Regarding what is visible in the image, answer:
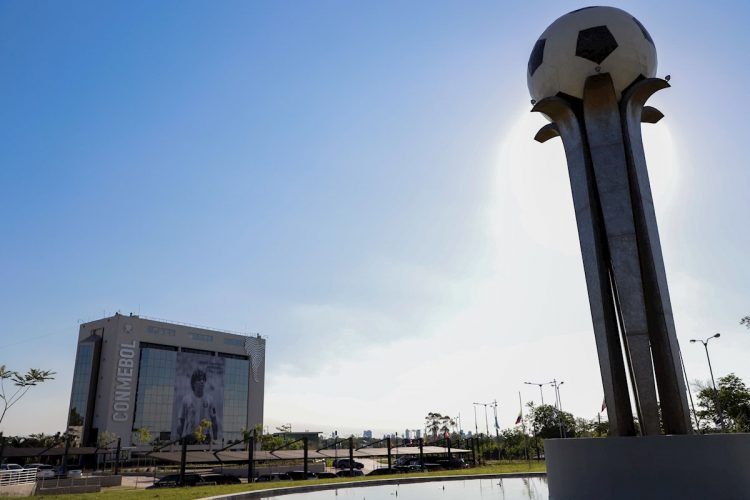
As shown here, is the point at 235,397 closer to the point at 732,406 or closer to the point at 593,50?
the point at 732,406

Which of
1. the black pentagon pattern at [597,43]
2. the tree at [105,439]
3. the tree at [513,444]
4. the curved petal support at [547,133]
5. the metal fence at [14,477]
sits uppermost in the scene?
the black pentagon pattern at [597,43]

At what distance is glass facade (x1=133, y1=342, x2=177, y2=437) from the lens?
328 ft

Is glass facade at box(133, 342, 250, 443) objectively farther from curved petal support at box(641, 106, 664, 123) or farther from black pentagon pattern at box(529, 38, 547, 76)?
curved petal support at box(641, 106, 664, 123)

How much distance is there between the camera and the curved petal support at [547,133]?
64.8ft

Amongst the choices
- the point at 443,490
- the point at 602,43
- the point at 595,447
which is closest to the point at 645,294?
A: the point at 595,447

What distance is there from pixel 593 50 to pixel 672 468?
1285 cm

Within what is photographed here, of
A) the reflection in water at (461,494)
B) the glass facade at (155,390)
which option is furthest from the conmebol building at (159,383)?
the reflection in water at (461,494)

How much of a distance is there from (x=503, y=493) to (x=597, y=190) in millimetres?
11661

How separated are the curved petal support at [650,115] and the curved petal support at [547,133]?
3.32 m

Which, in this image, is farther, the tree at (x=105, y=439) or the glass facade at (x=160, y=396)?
the glass facade at (x=160, y=396)

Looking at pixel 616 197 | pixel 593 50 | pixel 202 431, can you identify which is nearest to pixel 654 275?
pixel 616 197

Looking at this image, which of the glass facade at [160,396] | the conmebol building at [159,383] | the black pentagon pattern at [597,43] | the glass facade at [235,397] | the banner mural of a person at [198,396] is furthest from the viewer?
the glass facade at [235,397]

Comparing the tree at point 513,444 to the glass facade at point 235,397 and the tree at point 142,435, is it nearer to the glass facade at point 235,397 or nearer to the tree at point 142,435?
the glass facade at point 235,397

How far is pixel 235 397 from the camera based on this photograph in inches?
4658
